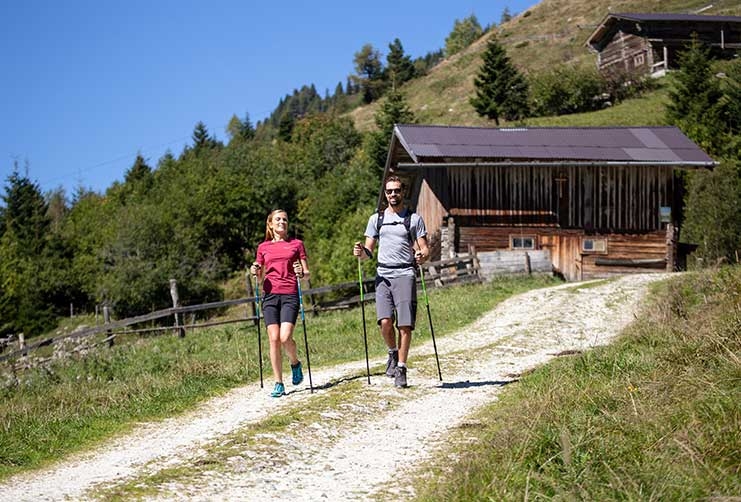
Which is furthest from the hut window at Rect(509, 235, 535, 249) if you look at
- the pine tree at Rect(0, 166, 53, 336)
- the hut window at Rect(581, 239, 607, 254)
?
the pine tree at Rect(0, 166, 53, 336)

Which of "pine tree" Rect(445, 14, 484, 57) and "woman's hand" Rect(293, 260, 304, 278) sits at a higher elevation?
"pine tree" Rect(445, 14, 484, 57)

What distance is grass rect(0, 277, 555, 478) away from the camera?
25.6ft

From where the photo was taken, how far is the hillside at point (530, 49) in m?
73.9

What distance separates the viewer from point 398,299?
893 cm

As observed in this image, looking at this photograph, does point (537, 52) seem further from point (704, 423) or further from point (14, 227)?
point (704, 423)

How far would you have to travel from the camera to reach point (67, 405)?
9.65m

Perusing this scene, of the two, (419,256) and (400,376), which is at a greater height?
(419,256)

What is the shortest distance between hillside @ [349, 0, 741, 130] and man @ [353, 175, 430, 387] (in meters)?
55.8

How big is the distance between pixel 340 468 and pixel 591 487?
2.19 meters

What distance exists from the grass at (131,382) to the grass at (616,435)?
3797 millimetres

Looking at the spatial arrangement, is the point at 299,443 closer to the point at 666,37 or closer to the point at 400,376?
the point at 400,376

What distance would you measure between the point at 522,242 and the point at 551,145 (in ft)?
12.7

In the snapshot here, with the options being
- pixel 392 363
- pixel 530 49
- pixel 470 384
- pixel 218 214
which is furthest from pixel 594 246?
pixel 530 49

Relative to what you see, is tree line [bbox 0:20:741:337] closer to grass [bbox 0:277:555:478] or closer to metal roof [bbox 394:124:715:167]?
metal roof [bbox 394:124:715:167]
